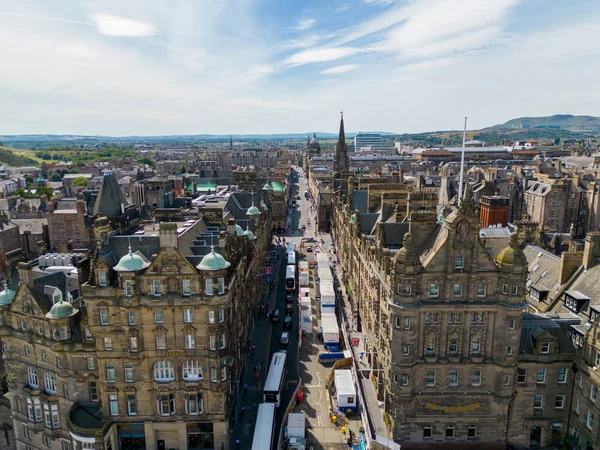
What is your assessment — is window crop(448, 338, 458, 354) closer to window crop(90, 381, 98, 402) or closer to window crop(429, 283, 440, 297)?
window crop(429, 283, 440, 297)

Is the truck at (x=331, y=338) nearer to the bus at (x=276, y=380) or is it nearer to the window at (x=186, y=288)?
the bus at (x=276, y=380)

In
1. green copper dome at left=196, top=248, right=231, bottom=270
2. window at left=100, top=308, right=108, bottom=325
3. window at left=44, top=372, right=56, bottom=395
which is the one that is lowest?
window at left=44, top=372, right=56, bottom=395

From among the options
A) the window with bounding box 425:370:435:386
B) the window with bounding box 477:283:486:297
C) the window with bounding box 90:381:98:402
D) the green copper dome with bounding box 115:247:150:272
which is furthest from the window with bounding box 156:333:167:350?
the window with bounding box 477:283:486:297

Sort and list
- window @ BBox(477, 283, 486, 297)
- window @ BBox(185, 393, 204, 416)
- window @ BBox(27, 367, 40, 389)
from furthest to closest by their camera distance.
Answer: window @ BBox(27, 367, 40, 389)
window @ BBox(185, 393, 204, 416)
window @ BBox(477, 283, 486, 297)

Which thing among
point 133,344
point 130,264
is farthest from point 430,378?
point 130,264

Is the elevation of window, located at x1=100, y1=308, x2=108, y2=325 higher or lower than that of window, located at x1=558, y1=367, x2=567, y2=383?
higher

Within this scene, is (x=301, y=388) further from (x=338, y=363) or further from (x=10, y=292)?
(x=10, y=292)
